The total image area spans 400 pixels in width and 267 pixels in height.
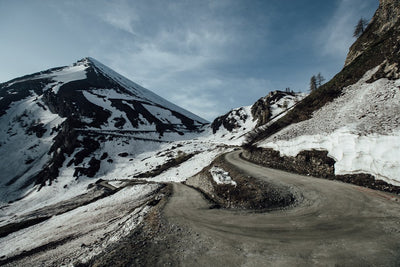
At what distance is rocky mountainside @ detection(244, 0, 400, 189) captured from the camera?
11812 mm

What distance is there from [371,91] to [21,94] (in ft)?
635

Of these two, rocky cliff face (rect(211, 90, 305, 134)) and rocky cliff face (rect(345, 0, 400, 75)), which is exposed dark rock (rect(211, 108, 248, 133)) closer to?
rocky cliff face (rect(211, 90, 305, 134))

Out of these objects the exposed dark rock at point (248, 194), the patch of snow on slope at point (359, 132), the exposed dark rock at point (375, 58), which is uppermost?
the exposed dark rock at point (375, 58)

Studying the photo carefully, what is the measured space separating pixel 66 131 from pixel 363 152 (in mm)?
87743

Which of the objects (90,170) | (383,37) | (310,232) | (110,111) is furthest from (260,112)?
(110,111)

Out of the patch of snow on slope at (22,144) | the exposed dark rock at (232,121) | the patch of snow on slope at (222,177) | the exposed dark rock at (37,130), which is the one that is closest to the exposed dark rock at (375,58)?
the patch of snow on slope at (222,177)

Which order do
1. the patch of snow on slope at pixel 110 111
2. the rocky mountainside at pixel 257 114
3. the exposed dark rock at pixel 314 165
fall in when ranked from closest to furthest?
1. the exposed dark rock at pixel 314 165
2. the rocky mountainside at pixel 257 114
3. the patch of snow on slope at pixel 110 111

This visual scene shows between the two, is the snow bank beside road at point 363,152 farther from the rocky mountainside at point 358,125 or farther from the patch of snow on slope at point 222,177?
the patch of snow on slope at point 222,177

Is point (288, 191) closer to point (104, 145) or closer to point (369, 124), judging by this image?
point (369, 124)

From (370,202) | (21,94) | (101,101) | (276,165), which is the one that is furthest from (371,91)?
(21,94)

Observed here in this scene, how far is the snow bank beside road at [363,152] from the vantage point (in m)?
10.8

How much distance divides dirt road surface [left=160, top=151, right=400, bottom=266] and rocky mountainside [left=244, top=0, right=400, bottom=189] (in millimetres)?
2450

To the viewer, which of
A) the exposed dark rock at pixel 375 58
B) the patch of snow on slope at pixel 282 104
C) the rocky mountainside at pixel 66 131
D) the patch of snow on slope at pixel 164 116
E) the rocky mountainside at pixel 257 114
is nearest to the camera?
the exposed dark rock at pixel 375 58

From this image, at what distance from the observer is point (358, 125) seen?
14992mm
